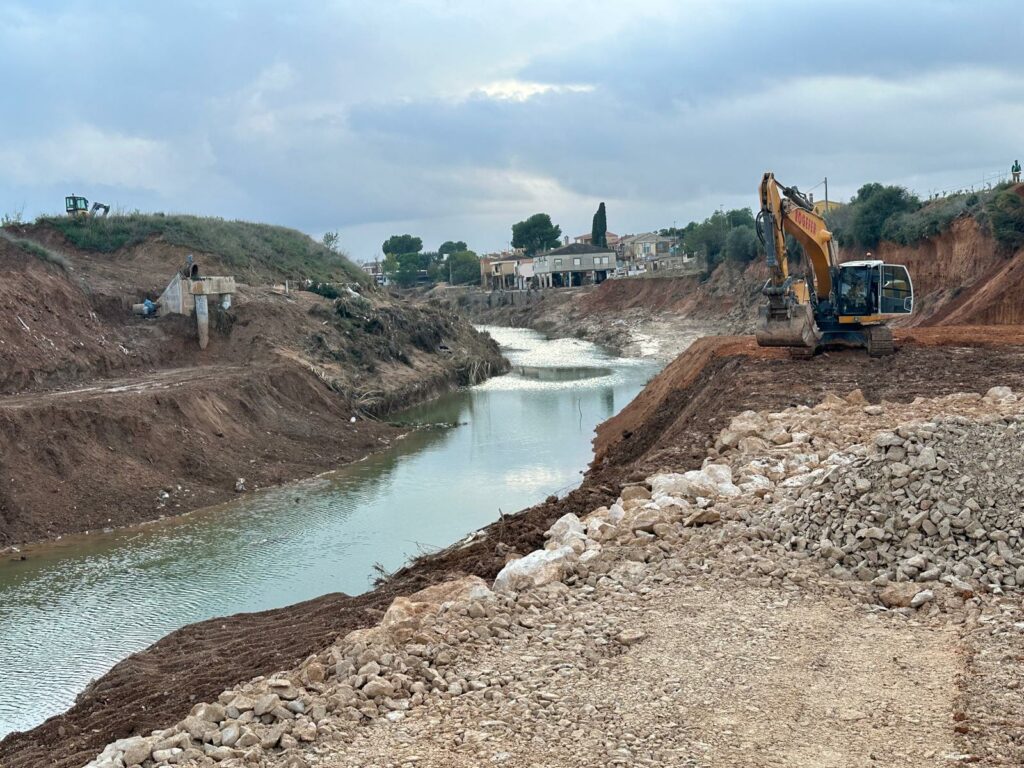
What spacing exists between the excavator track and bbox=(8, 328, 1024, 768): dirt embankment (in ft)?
1.03

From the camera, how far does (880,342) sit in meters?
22.3

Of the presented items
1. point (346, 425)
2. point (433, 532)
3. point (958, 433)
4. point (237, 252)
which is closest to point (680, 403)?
point (433, 532)

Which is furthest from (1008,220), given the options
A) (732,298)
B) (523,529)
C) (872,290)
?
(523,529)

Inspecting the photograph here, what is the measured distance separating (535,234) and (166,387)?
11732 cm

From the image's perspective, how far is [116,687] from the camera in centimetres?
1048

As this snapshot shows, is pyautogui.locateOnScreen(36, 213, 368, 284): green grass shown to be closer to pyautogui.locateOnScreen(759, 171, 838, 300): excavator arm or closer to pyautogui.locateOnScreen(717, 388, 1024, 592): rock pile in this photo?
pyautogui.locateOnScreen(759, 171, 838, 300): excavator arm

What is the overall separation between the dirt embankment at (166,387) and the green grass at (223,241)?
1.06 meters

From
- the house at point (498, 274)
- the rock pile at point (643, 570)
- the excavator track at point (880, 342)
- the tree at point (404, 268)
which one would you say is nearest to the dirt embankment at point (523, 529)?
the excavator track at point (880, 342)

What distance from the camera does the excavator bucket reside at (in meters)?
22.0

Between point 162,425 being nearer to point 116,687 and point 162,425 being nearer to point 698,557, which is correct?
point 116,687

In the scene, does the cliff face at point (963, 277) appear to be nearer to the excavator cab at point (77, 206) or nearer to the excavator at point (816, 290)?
the excavator at point (816, 290)

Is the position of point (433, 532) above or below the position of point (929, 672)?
below

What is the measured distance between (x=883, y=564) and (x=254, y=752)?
594cm

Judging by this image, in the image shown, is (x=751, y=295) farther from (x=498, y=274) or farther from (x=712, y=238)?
(x=498, y=274)
